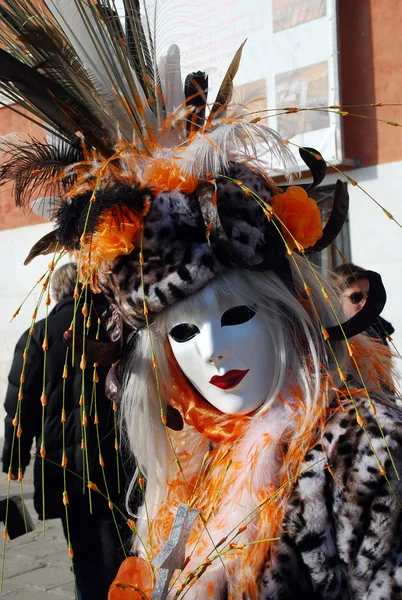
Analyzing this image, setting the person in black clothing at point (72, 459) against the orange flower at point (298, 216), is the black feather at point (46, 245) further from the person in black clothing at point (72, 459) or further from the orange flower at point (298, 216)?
the person in black clothing at point (72, 459)

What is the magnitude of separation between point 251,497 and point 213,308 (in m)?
0.42

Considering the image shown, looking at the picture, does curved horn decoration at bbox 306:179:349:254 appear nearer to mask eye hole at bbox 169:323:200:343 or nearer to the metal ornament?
mask eye hole at bbox 169:323:200:343

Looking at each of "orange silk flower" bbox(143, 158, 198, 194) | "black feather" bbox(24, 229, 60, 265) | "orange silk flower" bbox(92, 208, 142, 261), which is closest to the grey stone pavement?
"black feather" bbox(24, 229, 60, 265)

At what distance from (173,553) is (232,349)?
18.3 inches

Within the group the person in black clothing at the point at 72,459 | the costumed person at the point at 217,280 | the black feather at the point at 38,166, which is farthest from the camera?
the person in black clothing at the point at 72,459

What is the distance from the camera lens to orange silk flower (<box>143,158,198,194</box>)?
5.34 ft

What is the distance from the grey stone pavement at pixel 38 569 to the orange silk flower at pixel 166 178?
2573 millimetres

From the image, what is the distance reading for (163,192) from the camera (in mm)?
1636

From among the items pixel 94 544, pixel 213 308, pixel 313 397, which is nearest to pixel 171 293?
pixel 213 308

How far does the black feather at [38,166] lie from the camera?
1.75 metres

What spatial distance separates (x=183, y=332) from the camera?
5.64 feet

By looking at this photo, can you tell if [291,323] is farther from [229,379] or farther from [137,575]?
[137,575]

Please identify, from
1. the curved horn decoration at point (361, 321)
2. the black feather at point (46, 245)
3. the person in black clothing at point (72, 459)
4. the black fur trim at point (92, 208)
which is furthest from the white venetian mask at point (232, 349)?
the person in black clothing at point (72, 459)

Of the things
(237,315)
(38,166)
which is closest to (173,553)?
(237,315)
